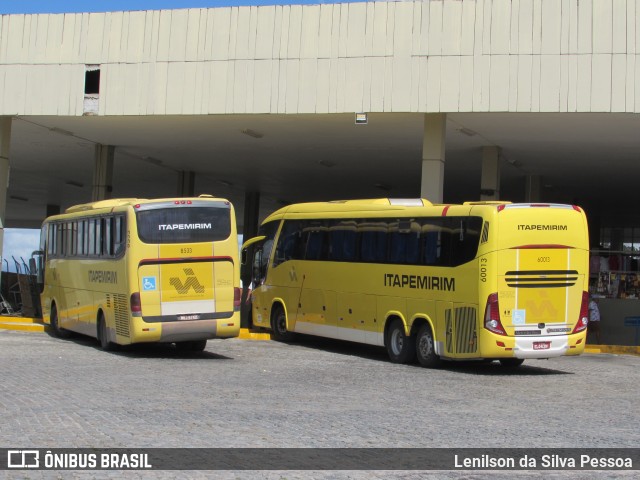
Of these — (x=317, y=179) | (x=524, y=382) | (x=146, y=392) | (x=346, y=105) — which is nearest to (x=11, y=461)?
(x=146, y=392)

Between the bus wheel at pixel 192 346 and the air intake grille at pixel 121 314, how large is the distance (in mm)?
2064

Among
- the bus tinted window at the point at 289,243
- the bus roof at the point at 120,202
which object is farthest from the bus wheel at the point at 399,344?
the bus roof at the point at 120,202

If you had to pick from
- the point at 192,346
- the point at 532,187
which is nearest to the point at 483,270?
the point at 192,346

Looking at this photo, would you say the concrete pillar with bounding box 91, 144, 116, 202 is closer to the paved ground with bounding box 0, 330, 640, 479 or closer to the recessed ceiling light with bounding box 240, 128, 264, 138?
the recessed ceiling light with bounding box 240, 128, 264, 138

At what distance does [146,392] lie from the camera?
13.0m

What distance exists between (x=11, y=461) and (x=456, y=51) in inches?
648

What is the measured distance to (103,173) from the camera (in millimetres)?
31094

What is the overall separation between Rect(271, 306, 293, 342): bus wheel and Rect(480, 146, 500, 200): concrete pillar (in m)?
7.31

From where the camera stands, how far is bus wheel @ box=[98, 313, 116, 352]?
19984mm

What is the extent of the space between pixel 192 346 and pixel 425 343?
535cm

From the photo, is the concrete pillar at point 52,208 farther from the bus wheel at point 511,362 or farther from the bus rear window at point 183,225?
the bus wheel at point 511,362

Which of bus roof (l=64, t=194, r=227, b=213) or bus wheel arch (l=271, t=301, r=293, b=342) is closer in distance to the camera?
bus roof (l=64, t=194, r=227, b=213)

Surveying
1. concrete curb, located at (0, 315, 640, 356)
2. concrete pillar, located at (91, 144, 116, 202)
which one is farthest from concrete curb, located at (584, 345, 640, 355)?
concrete pillar, located at (91, 144, 116, 202)

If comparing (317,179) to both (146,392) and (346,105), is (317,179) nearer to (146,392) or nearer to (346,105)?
(346,105)
